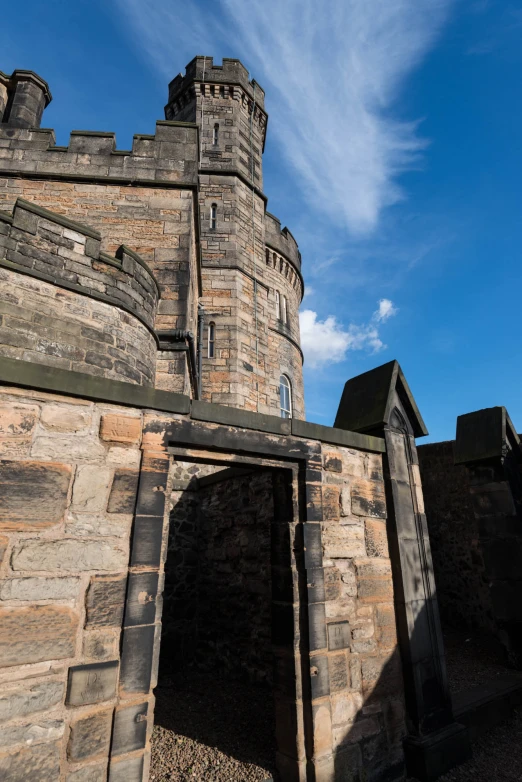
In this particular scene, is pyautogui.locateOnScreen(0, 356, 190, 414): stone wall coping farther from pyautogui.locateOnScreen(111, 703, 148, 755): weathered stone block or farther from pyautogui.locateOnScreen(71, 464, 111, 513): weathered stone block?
pyautogui.locateOnScreen(111, 703, 148, 755): weathered stone block

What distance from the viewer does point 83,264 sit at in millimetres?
5453

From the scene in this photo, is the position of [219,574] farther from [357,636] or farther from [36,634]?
[36,634]

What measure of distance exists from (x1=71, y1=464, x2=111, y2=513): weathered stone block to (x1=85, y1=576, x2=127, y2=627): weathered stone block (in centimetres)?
41

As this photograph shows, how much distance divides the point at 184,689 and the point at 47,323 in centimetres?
510

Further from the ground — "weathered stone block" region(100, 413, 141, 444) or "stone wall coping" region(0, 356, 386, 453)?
"stone wall coping" region(0, 356, 386, 453)

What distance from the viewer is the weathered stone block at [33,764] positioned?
6.60ft

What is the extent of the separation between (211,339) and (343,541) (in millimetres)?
9081

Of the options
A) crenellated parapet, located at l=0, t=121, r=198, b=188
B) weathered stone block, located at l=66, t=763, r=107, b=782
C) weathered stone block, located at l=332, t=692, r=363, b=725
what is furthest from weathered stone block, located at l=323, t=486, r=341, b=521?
crenellated parapet, located at l=0, t=121, r=198, b=188

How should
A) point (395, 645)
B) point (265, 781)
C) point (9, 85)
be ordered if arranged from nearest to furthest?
point (265, 781) → point (395, 645) → point (9, 85)

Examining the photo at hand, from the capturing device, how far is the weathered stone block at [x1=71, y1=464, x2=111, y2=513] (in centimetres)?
248

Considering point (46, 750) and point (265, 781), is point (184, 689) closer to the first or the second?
point (265, 781)

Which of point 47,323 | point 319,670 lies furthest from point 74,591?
point 47,323

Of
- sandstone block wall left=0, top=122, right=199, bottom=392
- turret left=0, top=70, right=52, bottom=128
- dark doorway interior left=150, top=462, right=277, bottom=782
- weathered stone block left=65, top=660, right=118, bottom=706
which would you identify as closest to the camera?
weathered stone block left=65, top=660, right=118, bottom=706

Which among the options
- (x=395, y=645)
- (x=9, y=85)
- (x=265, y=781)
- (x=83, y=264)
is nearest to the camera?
(x=265, y=781)
